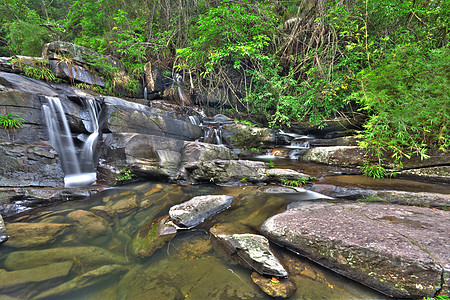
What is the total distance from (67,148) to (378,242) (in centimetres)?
764

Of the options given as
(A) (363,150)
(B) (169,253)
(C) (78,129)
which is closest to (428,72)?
(A) (363,150)

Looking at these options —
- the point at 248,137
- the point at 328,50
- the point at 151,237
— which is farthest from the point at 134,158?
the point at 328,50

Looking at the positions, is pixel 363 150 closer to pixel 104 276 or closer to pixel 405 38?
pixel 405 38

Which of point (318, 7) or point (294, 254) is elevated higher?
point (318, 7)

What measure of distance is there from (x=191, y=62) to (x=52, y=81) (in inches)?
233

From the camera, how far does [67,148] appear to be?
17.4ft

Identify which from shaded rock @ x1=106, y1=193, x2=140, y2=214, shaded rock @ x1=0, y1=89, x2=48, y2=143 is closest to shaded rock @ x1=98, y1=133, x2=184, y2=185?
shaded rock @ x1=106, y1=193, x2=140, y2=214

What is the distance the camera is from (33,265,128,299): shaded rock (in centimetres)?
159

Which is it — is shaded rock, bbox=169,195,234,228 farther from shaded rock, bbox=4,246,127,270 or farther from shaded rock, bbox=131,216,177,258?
shaded rock, bbox=4,246,127,270

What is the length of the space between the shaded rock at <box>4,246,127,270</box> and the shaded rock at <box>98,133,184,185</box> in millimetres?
2867

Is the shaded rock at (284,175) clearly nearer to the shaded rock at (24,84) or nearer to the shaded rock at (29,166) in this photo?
Result: the shaded rock at (29,166)

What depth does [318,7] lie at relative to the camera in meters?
6.45

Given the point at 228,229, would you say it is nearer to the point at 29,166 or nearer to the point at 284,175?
the point at 284,175

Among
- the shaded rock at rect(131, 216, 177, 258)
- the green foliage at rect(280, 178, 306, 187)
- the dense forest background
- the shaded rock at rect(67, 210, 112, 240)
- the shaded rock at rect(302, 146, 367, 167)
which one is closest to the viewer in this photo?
the shaded rock at rect(131, 216, 177, 258)
